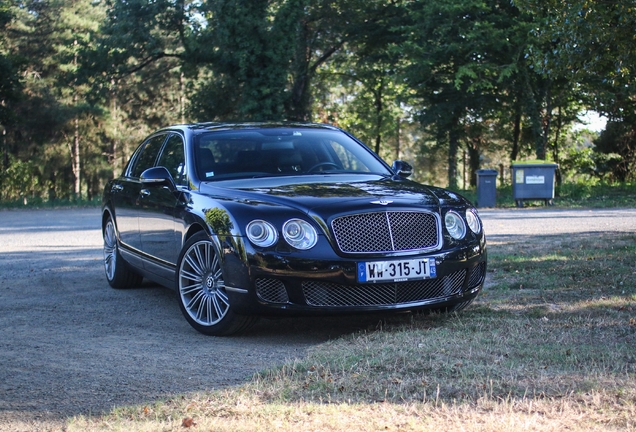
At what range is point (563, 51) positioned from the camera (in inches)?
424

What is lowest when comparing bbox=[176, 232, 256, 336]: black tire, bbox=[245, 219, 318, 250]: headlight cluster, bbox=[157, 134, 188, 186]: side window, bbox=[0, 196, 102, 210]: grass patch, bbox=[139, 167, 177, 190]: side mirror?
bbox=[0, 196, 102, 210]: grass patch

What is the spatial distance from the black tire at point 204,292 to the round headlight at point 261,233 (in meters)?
0.38

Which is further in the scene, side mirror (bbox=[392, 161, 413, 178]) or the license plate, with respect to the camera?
side mirror (bbox=[392, 161, 413, 178])

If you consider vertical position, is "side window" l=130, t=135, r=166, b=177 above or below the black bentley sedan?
above

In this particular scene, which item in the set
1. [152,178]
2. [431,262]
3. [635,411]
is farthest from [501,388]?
[152,178]

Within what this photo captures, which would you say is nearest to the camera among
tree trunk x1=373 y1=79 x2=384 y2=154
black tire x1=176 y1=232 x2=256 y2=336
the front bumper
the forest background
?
the front bumper

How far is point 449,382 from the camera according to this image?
4.25 metres

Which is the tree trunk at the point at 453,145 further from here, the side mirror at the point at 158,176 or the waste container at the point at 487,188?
the side mirror at the point at 158,176

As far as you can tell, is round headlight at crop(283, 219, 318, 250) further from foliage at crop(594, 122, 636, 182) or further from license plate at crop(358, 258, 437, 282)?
foliage at crop(594, 122, 636, 182)

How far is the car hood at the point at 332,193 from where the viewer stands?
18.5 feet

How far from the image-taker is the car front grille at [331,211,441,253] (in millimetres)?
5527

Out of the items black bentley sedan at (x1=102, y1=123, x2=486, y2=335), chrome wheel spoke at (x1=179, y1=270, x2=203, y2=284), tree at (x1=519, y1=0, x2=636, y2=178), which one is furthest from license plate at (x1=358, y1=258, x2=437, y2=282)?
tree at (x1=519, y1=0, x2=636, y2=178)

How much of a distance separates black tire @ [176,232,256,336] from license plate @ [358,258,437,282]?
0.90 m

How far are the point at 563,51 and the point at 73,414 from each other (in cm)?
872
